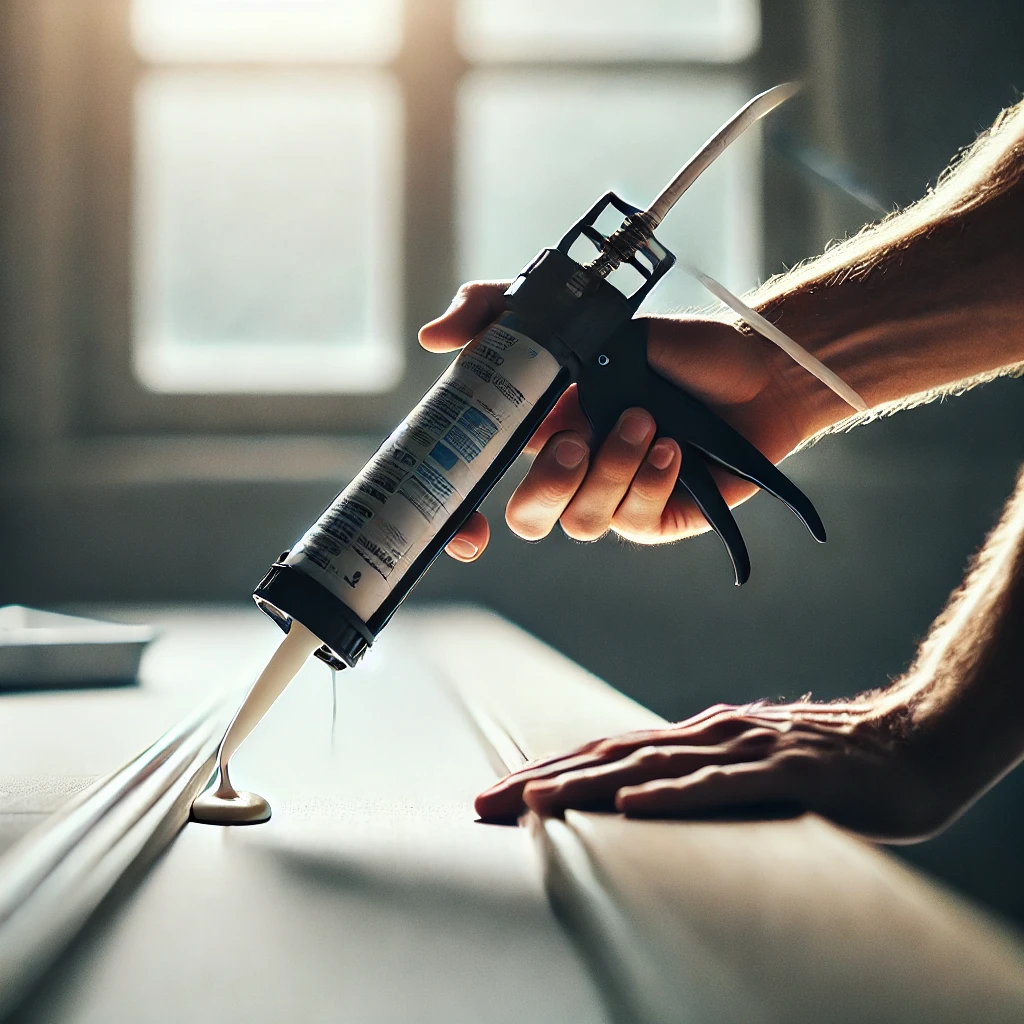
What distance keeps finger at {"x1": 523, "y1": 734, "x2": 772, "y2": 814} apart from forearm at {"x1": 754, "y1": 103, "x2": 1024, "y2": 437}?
1.01ft

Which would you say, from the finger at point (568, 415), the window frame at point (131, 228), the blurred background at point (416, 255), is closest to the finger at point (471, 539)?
the finger at point (568, 415)

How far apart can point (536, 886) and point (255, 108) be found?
1.56 m

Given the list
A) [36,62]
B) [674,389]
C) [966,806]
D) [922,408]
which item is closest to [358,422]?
[36,62]

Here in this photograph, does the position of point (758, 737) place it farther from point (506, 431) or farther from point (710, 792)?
point (506, 431)

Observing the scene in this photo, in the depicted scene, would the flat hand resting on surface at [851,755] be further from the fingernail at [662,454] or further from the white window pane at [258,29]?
the white window pane at [258,29]

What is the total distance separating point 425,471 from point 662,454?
18 cm

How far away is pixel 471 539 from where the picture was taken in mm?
534

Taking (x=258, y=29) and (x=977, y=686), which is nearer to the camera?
(x=977, y=686)

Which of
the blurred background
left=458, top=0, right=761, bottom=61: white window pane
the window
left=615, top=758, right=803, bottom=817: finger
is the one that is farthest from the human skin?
left=458, top=0, right=761, bottom=61: white window pane

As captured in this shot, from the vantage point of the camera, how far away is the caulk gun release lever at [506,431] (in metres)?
0.41

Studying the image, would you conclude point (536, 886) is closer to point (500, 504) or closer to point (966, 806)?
point (966, 806)

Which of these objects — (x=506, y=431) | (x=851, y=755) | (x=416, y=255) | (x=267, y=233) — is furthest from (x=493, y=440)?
(x=267, y=233)

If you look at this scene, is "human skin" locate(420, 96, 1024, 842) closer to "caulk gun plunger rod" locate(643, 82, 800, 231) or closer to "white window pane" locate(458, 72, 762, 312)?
"caulk gun plunger rod" locate(643, 82, 800, 231)

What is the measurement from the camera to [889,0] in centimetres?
153
